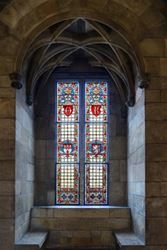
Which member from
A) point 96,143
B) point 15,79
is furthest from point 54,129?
point 15,79

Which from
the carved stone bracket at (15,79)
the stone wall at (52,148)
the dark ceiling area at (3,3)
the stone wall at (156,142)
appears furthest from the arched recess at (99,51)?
the dark ceiling area at (3,3)

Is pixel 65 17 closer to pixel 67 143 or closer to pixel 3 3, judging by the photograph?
pixel 3 3

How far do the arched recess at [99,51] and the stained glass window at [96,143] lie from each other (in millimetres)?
566

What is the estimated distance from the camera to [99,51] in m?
8.52

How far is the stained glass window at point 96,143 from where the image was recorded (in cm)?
916

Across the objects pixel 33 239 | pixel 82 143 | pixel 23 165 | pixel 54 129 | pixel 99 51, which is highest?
pixel 99 51

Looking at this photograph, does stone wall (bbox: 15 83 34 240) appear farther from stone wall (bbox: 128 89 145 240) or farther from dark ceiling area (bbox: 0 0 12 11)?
stone wall (bbox: 128 89 145 240)

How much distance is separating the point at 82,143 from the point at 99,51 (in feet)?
6.97

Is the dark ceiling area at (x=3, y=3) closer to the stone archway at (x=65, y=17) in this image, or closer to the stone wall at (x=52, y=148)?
the stone archway at (x=65, y=17)

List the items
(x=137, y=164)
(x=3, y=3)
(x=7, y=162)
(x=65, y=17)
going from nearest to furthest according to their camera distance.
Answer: (x=7, y=162) < (x=3, y=3) < (x=65, y=17) < (x=137, y=164)

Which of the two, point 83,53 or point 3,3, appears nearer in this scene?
point 3,3

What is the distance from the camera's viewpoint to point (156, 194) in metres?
6.51

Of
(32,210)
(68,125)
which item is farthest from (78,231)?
(68,125)

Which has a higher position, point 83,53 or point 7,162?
point 83,53
